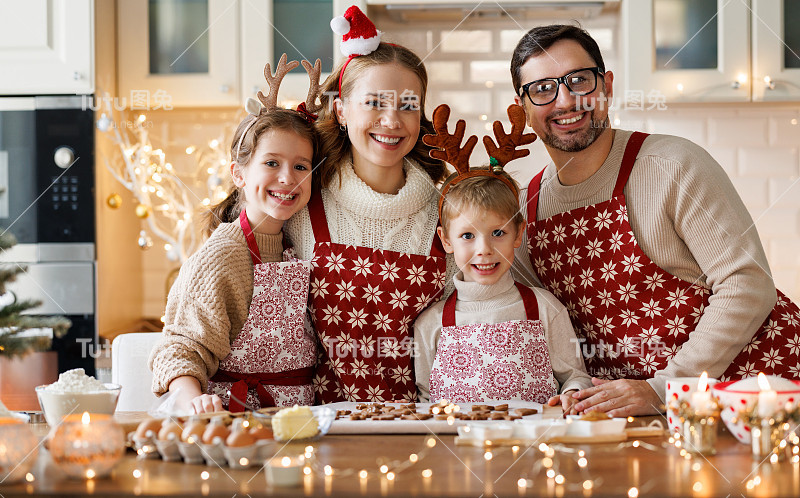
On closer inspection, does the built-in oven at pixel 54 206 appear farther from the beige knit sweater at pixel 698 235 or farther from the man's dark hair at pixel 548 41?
the beige knit sweater at pixel 698 235

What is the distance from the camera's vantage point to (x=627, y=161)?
66.1 inches

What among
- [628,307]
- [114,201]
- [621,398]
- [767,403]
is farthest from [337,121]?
[114,201]

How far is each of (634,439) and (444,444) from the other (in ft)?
0.85

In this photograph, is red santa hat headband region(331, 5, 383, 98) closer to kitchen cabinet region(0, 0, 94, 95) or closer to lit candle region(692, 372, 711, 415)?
lit candle region(692, 372, 711, 415)

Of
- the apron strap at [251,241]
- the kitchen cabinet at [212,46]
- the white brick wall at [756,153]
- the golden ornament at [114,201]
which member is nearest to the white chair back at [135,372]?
the apron strap at [251,241]

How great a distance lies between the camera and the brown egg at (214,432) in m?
0.96

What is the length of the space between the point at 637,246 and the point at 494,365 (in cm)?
39

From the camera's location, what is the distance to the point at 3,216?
2697mm

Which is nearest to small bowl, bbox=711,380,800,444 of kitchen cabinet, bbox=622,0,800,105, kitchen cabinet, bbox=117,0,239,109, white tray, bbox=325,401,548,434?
white tray, bbox=325,401,548,434

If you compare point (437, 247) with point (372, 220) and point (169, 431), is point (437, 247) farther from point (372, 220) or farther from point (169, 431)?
point (169, 431)

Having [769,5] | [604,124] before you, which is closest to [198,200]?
[604,124]

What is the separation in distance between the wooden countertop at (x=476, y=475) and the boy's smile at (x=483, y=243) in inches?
23.2

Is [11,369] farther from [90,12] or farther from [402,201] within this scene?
[402,201]

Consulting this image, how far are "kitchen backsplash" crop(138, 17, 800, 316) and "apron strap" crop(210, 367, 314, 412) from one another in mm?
1591
